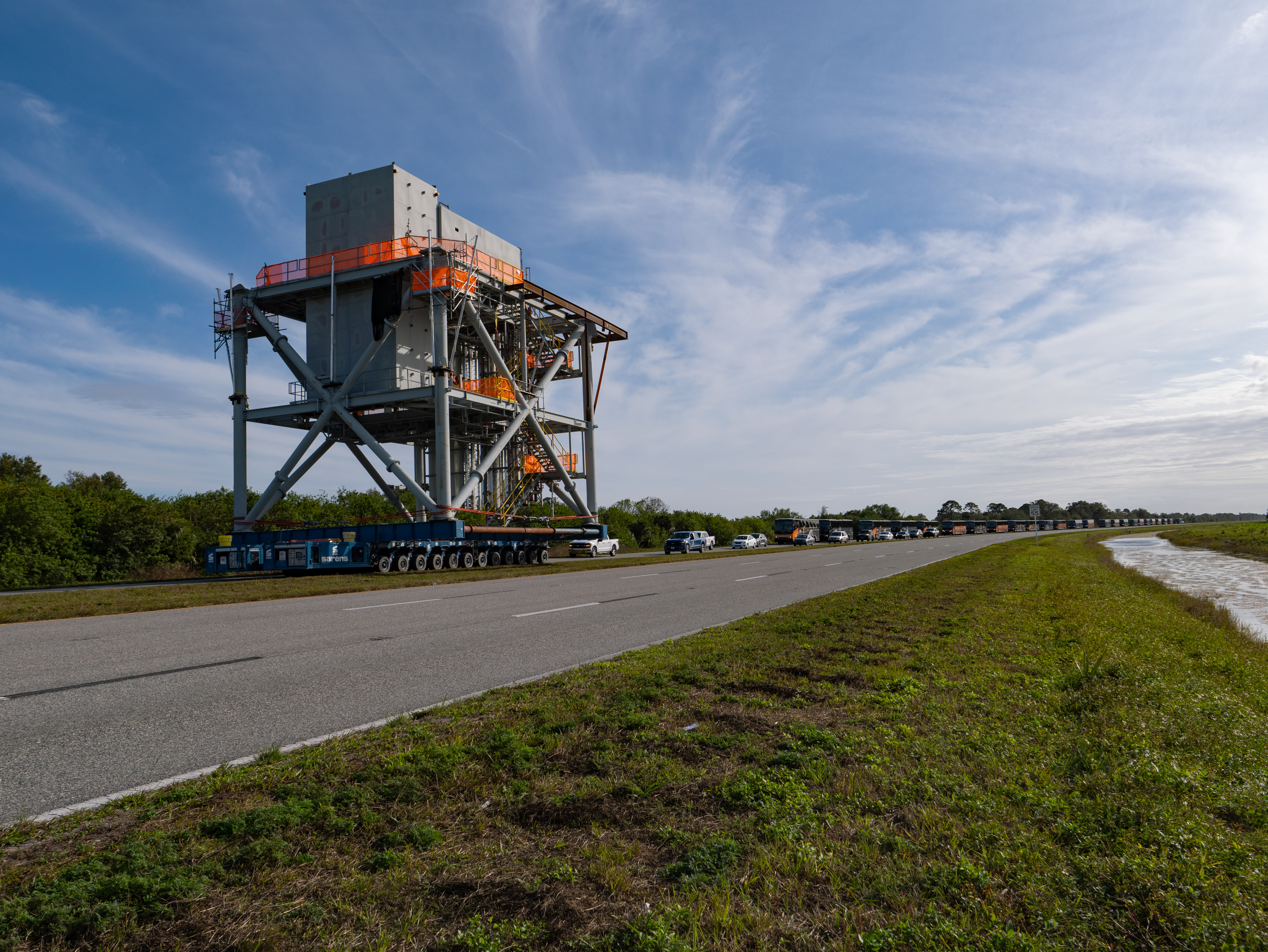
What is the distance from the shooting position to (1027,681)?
251 inches

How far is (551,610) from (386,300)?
80.0 feet

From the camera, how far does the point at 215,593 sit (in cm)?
1702

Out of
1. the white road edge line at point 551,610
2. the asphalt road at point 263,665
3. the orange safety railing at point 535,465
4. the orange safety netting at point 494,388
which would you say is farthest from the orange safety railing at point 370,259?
the white road edge line at point 551,610

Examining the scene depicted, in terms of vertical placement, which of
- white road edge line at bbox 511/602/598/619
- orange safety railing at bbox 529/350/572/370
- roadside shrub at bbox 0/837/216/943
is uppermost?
orange safety railing at bbox 529/350/572/370

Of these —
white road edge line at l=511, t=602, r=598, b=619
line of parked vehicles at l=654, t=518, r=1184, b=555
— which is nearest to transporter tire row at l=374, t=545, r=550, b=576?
line of parked vehicles at l=654, t=518, r=1184, b=555

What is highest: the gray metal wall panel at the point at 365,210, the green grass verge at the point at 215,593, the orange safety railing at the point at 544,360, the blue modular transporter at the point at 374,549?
the gray metal wall panel at the point at 365,210

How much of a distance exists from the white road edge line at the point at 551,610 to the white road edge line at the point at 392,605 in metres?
2.72

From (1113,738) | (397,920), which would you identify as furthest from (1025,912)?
(1113,738)

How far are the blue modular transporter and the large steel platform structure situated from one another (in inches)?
63.3

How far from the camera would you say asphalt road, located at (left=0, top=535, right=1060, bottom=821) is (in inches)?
191

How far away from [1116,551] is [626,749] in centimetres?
5962

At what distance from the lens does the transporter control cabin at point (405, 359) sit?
105ft

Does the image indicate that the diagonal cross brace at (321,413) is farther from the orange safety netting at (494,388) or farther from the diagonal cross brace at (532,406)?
the orange safety netting at (494,388)

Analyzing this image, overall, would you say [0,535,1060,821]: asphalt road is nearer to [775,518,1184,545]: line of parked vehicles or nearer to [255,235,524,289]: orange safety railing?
[255,235,524,289]: orange safety railing
